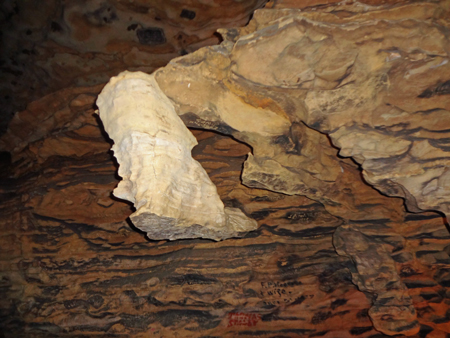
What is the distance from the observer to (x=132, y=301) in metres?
4.16

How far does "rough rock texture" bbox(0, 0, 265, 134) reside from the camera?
338 centimetres

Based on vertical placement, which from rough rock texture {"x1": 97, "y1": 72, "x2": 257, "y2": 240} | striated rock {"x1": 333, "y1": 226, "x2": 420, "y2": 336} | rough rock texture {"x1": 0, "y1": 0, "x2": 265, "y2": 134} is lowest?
striated rock {"x1": 333, "y1": 226, "x2": 420, "y2": 336}

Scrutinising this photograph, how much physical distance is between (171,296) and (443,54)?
14.2 ft

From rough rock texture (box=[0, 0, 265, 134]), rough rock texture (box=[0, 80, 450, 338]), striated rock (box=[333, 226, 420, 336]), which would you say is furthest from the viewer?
rough rock texture (box=[0, 80, 450, 338])

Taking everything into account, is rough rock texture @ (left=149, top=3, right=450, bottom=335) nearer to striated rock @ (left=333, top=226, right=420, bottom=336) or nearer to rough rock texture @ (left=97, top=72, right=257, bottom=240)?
rough rock texture @ (left=97, top=72, right=257, bottom=240)

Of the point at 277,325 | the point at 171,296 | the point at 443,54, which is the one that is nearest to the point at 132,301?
the point at 171,296

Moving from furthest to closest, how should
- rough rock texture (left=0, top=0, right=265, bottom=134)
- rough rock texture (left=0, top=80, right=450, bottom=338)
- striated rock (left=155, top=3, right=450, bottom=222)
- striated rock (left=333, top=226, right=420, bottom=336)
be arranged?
rough rock texture (left=0, top=80, right=450, bottom=338) → striated rock (left=333, top=226, right=420, bottom=336) → rough rock texture (left=0, top=0, right=265, bottom=134) → striated rock (left=155, top=3, right=450, bottom=222)

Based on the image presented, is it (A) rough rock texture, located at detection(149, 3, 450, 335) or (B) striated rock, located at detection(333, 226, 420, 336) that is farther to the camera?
(B) striated rock, located at detection(333, 226, 420, 336)

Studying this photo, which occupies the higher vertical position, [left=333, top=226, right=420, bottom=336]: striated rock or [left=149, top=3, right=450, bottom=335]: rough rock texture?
[left=149, top=3, right=450, bottom=335]: rough rock texture

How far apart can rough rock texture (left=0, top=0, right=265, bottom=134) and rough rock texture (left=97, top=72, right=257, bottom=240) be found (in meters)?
1.65

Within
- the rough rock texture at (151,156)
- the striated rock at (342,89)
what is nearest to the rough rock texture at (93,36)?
the striated rock at (342,89)

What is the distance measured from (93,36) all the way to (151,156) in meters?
2.48

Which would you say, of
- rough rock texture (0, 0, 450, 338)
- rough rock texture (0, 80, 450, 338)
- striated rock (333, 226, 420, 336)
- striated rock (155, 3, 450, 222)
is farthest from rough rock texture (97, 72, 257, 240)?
striated rock (333, 226, 420, 336)

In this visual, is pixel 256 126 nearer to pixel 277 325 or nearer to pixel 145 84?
pixel 145 84
